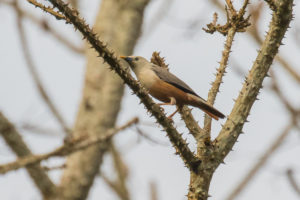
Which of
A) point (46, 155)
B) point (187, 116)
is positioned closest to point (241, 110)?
point (187, 116)

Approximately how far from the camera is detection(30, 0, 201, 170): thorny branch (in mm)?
3398

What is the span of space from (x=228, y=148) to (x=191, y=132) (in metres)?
0.43

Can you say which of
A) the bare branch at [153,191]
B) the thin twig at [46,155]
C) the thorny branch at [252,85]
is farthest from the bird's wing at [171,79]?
the bare branch at [153,191]

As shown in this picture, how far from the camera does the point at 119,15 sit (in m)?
11.3

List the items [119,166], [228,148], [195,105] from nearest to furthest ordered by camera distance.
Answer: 1. [228,148]
2. [195,105]
3. [119,166]

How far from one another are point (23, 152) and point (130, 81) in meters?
4.86

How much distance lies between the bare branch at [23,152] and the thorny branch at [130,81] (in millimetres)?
3854

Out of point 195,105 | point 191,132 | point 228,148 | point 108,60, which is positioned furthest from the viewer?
point 195,105

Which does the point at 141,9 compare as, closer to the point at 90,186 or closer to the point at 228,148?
the point at 90,186

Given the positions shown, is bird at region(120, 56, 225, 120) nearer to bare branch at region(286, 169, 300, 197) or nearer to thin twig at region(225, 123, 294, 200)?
bare branch at region(286, 169, 300, 197)

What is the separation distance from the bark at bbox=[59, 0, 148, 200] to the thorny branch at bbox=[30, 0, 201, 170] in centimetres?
635

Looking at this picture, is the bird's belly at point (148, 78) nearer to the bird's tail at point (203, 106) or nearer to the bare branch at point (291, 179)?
the bird's tail at point (203, 106)

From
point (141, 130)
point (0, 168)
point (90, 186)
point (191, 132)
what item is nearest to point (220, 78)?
point (191, 132)

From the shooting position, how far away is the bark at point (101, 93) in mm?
10102
